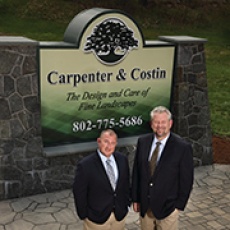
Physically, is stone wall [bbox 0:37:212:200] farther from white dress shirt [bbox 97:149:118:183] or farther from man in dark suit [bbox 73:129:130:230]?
white dress shirt [bbox 97:149:118:183]

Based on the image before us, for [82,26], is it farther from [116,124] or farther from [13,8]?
[13,8]

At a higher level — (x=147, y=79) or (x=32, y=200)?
(x=147, y=79)

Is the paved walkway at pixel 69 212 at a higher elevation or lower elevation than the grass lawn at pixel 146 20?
lower

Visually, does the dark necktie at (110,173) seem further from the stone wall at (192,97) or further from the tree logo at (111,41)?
the stone wall at (192,97)

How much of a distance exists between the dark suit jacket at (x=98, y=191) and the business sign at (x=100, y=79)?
11.4ft

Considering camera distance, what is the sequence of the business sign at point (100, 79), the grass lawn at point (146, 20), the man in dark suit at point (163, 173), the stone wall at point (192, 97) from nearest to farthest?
the man in dark suit at point (163, 173), the business sign at point (100, 79), the stone wall at point (192, 97), the grass lawn at point (146, 20)

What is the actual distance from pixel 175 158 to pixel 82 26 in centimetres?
396

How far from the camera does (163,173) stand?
4906mm

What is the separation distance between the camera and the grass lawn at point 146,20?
86.1 feet

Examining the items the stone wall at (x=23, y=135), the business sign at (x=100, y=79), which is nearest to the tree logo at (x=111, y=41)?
the business sign at (x=100, y=79)

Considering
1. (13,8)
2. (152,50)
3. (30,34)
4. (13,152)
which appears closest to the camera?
(13,152)

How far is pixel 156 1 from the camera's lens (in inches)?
1420

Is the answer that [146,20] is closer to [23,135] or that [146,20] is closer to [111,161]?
[23,135]

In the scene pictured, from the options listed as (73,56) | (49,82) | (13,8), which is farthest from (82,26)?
(13,8)
